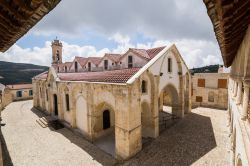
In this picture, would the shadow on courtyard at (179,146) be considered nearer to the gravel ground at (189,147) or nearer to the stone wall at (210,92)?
the gravel ground at (189,147)

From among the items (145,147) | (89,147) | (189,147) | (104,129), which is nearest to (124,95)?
(145,147)

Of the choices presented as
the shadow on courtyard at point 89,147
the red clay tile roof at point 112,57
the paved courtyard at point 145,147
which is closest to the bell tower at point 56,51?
the red clay tile roof at point 112,57

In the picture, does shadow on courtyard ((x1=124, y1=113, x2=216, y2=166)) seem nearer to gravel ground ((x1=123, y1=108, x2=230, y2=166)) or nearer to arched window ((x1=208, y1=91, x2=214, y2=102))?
gravel ground ((x1=123, y1=108, x2=230, y2=166))

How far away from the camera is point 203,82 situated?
82.0 ft

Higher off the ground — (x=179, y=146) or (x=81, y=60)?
(x=81, y=60)

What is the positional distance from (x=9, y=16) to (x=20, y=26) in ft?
1.06

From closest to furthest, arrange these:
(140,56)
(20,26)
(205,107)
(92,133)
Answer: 1. (20,26)
2. (92,133)
3. (140,56)
4. (205,107)

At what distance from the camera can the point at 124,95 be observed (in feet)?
35.6

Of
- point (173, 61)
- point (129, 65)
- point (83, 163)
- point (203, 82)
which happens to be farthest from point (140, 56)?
point (203, 82)

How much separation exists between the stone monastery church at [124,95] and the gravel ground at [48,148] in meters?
1.20

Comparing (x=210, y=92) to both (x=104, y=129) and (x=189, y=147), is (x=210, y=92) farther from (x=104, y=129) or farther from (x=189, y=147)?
(x=104, y=129)

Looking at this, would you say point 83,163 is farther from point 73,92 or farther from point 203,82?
point 203,82

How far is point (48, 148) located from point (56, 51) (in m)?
23.9

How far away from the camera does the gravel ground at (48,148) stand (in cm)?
1138
